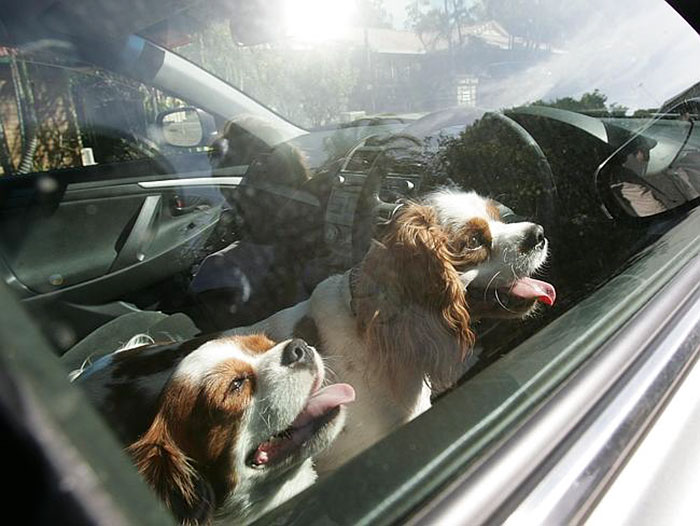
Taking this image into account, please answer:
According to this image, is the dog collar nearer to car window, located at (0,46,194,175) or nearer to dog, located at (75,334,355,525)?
dog, located at (75,334,355,525)

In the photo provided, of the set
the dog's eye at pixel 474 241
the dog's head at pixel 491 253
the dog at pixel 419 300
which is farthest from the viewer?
the dog's eye at pixel 474 241

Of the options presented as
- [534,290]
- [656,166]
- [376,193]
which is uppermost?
[656,166]

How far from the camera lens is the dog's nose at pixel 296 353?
→ 1.36 meters

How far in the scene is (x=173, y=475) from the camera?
3.29 ft

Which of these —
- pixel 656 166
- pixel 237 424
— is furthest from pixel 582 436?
pixel 656 166

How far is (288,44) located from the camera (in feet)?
5.46

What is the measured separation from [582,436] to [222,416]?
0.68 m

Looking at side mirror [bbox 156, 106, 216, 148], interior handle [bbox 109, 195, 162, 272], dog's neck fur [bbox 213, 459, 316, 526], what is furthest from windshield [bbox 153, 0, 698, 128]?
dog's neck fur [bbox 213, 459, 316, 526]

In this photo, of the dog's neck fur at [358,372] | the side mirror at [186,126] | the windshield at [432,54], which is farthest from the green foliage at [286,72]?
the dog's neck fur at [358,372]

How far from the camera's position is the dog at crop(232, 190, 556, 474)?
153 cm

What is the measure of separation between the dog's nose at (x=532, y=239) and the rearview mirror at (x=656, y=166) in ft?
1.38

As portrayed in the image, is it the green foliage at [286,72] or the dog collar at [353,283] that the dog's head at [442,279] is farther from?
the green foliage at [286,72]

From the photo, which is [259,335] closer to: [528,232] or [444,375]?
[444,375]

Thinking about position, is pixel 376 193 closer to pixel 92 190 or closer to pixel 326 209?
pixel 326 209
